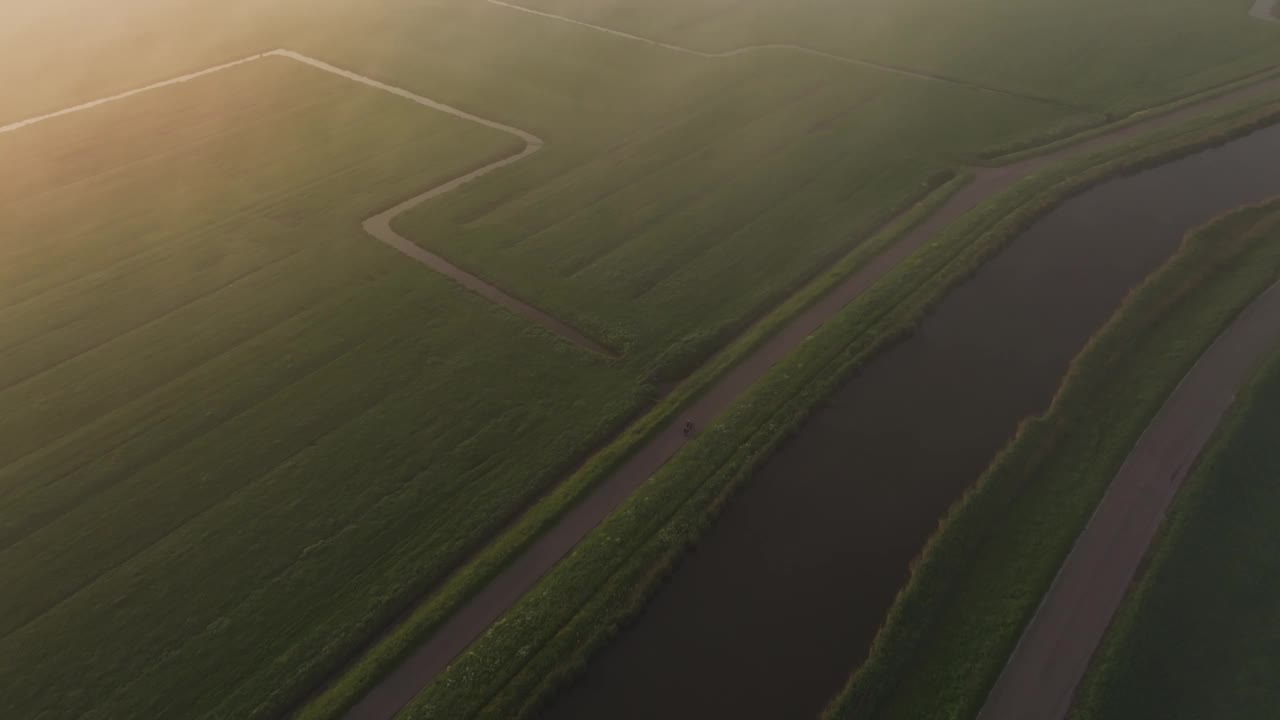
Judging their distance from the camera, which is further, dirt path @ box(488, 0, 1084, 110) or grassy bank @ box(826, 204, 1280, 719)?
dirt path @ box(488, 0, 1084, 110)

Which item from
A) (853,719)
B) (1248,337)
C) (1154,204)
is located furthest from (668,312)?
(1154,204)

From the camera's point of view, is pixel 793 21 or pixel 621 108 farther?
pixel 793 21

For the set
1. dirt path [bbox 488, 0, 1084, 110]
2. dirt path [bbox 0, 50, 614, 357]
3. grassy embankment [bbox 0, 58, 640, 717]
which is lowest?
grassy embankment [bbox 0, 58, 640, 717]

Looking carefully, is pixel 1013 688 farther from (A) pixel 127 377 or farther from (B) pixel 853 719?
A: (A) pixel 127 377

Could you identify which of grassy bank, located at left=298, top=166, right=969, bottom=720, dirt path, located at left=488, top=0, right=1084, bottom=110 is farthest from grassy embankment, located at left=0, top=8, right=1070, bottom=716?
dirt path, located at left=488, top=0, right=1084, bottom=110

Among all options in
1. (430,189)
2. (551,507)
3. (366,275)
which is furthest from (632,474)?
(430,189)

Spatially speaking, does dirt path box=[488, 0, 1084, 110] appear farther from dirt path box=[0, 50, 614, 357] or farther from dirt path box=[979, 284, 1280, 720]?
dirt path box=[979, 284, 1280, 720]
